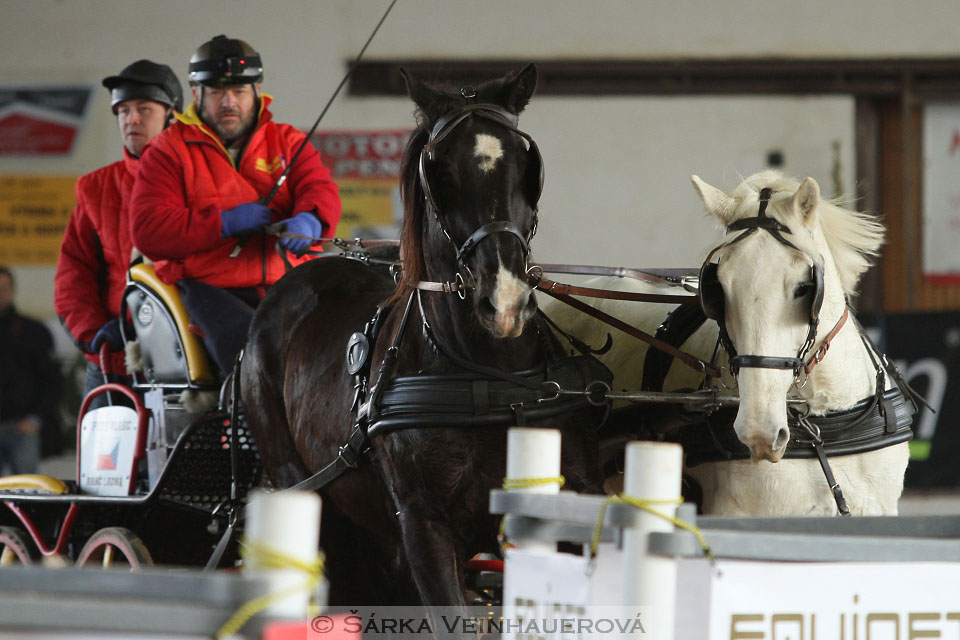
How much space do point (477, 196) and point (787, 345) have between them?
746 millimetres

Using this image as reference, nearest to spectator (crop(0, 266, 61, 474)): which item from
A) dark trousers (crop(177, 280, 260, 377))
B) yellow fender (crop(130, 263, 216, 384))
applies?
yellow fender (crop(130, 263, 216, 384))

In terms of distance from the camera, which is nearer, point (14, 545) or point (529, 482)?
point (529, 482)

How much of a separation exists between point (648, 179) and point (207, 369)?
5.68 metres

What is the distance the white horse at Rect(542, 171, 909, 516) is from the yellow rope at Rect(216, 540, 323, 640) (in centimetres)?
132

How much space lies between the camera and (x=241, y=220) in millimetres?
3652

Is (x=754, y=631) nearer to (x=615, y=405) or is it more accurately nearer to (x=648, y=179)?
(x=615, y=405)

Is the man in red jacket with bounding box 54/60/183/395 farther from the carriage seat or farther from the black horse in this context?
the black horse

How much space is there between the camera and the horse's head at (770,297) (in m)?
2.38

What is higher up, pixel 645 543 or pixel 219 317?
pixel 219 317

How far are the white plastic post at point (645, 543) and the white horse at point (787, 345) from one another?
87 cm

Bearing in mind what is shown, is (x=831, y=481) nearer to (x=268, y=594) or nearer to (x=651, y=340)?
(x=651, y=340)

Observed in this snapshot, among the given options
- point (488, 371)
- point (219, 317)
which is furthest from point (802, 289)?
point (219, 317)

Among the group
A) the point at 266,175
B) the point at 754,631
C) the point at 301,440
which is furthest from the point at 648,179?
the point at 754,631

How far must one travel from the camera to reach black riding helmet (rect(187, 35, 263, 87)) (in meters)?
3.80
